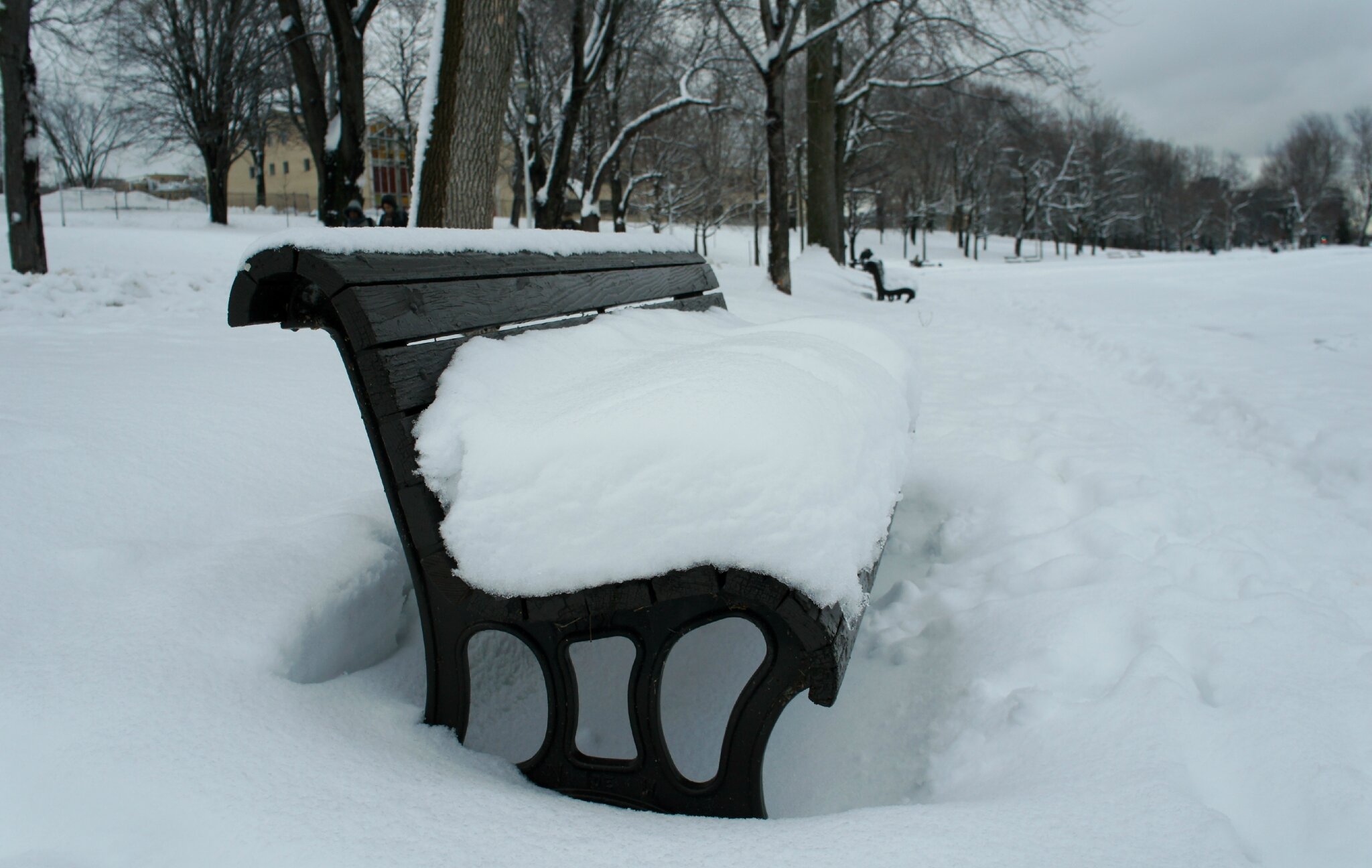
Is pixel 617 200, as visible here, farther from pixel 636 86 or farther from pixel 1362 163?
pixel 1362 163

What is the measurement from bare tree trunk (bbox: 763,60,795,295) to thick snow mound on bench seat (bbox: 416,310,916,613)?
393 inches

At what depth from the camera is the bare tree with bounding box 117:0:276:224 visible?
21.5m

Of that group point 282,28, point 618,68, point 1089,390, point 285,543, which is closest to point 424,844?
point 285,543

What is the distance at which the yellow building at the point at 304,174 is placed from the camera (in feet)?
120

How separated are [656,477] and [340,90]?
11.6 m

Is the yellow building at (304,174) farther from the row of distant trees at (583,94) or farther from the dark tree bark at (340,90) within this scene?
the dark tree bark at (340,90)

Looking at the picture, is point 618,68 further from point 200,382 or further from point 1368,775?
point 1368,775

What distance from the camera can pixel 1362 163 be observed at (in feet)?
213

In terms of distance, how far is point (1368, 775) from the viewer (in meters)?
1.50

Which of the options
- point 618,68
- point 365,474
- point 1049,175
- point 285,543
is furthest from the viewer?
point 1049,175

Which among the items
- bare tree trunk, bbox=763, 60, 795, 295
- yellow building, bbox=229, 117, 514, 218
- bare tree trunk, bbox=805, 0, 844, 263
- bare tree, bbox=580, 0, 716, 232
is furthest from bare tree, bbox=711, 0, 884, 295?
yellow building, bbox=229, 117, 514, 218

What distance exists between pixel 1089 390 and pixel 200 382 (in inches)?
215

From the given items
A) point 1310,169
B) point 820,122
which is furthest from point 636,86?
point 1310,169

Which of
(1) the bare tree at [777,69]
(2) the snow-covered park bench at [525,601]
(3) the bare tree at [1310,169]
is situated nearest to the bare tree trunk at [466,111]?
(2) the snow-covered park bench at [525,601]
